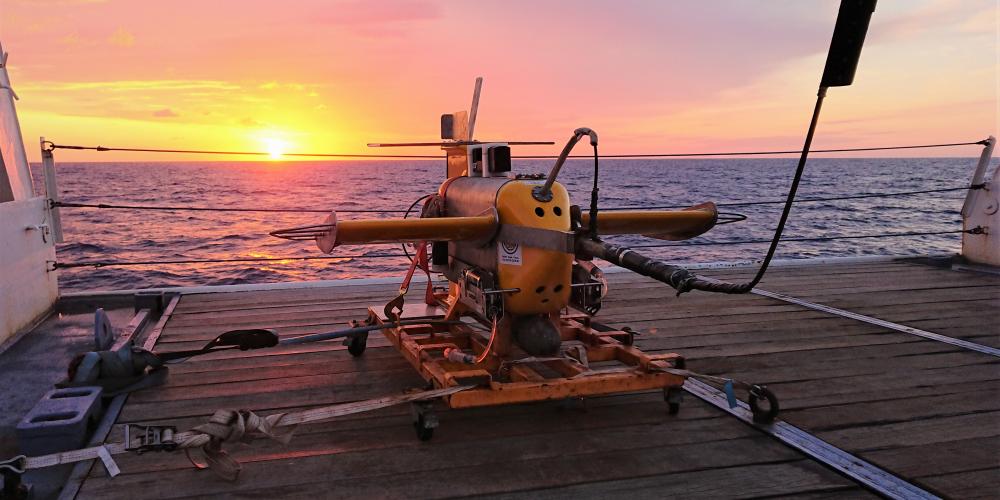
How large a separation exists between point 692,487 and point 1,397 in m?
3.96

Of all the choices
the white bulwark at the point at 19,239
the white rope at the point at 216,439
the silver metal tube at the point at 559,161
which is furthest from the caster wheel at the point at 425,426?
the white bulwark at the point at 19,239

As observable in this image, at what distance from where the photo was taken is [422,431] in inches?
129

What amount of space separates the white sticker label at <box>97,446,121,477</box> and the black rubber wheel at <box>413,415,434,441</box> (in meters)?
1.31

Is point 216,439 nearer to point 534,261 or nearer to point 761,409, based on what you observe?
point 534,261

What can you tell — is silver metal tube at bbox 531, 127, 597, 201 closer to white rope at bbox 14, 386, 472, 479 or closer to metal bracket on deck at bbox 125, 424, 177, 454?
white rope at bbox 14, 386, 472, 479

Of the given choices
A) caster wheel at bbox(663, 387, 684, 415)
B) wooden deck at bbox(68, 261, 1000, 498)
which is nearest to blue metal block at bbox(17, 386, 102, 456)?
wooden deck at bbox(68, 261, 1000, 498)

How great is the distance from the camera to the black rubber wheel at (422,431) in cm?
326

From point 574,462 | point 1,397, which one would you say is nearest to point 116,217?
point 1,397

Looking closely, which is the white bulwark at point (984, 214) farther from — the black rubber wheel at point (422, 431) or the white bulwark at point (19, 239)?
the white bulwark at point (19, 239)

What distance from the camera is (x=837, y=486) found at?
2877 mm

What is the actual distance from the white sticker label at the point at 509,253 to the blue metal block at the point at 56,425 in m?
2.17

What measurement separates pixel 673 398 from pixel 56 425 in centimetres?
300

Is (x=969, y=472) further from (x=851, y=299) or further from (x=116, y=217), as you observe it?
(x=116, y=217)

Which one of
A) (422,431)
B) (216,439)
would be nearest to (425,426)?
(422,431)
